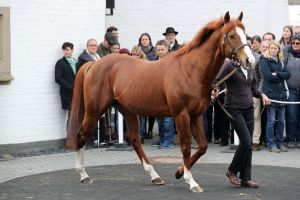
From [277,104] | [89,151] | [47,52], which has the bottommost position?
[89,151]

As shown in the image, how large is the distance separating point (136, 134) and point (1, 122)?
10.9 ft

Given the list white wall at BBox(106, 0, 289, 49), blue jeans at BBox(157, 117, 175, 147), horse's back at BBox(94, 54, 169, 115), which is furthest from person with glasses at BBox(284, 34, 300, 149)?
horse's back at BBox(94, 54, 169, 115)

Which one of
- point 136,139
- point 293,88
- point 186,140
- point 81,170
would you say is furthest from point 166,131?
point 186,140

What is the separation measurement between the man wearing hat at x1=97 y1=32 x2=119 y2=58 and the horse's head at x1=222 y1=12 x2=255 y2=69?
535 cm

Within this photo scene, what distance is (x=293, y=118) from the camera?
14.2 meters

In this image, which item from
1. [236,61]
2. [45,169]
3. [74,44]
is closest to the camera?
[236,61]

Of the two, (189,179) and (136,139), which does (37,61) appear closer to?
(136,139)

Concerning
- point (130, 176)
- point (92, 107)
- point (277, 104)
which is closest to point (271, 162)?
point (277, 104)

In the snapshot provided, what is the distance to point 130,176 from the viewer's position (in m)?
11.2

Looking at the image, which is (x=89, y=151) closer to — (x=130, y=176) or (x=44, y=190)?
(x=130, y=176)

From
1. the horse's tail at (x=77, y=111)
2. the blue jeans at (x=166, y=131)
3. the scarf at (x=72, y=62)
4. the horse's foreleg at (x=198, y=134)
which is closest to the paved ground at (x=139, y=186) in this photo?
the horse's foreleg at (x=198, y=134)

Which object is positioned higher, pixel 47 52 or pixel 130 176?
pixel 47 52

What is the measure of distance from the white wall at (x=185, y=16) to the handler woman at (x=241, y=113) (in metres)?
8.10

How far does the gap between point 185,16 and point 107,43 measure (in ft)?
12.6
